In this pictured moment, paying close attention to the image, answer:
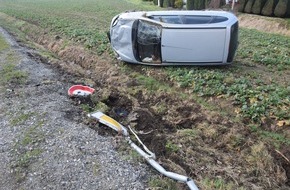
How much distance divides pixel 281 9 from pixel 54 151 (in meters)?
17.0

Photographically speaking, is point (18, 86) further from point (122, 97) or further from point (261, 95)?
point (261, 95)

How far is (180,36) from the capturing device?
33.2ft

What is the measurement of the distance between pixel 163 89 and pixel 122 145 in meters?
3.44

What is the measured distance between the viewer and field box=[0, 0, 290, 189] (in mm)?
6254

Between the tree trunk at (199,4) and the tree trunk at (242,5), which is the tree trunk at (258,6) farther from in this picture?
the tree trunk at (199,4)

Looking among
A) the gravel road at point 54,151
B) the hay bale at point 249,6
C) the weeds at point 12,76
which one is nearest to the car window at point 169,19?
the gravel road at point 54,151

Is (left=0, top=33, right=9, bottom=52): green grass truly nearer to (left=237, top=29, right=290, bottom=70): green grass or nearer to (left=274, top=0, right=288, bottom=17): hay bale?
(left=237, top=29, right=290, bottom=70): green grass

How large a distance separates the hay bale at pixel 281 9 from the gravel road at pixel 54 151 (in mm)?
14936

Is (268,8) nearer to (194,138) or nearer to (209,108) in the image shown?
(209,108)

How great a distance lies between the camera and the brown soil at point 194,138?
611 cm

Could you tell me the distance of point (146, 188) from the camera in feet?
18.0

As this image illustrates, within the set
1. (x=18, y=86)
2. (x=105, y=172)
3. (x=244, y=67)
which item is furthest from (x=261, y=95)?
(x=18, y=86)

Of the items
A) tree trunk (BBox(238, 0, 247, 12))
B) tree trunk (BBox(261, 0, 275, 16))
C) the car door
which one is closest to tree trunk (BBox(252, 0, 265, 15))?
tree trunk (BBox(261, 0, 275, 16))

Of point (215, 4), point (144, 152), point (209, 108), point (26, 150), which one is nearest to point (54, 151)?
point (26, 150)
